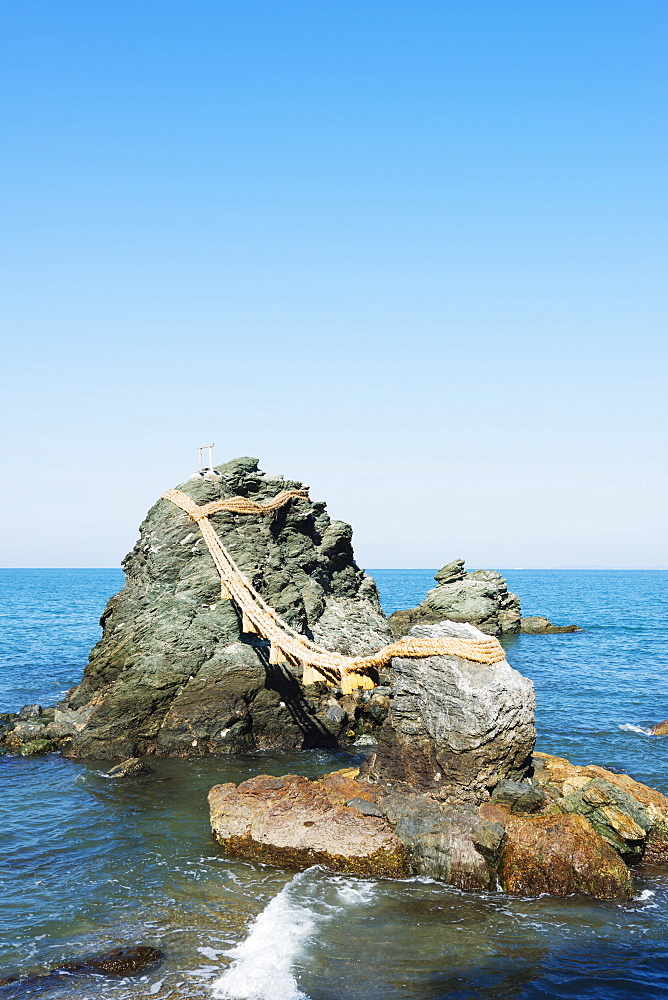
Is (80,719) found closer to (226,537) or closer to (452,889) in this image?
(226,537)

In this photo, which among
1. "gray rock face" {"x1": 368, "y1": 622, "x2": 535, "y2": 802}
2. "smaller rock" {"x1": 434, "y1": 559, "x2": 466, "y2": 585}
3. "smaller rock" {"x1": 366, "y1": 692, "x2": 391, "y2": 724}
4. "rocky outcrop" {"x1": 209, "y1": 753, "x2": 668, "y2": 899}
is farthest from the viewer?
"smaller rock" {"x1": 434, "y1": 559, "x2": 466, "y2": 585}

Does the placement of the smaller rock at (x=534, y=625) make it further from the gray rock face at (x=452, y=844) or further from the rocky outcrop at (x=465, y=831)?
the gray rock face at (x=452, y=844)

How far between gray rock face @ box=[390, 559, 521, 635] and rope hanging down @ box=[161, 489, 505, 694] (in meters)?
21.9

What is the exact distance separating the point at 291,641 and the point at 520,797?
250 inches

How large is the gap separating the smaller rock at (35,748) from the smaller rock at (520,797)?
12.3 meters

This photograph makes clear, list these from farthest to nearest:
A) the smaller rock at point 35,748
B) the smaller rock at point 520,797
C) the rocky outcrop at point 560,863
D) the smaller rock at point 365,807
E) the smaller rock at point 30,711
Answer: the smaller rock at point 30,711, the smaller rock at point 35,748, the smaller rock at point 520,797, the smaller rock at point 365,807, the rocky outcrop at point 560,863

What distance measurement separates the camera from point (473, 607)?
146ft

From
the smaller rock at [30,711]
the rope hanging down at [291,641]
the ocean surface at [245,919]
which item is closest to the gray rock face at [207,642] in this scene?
the rope hanging down at [291,641]

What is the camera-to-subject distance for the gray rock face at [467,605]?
4400 cm

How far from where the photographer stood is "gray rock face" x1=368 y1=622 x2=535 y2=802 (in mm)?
13078

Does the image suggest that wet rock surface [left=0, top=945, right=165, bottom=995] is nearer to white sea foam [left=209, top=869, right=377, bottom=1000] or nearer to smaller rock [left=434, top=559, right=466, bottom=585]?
white sea foam [left=209, top=869, right=377, bottom=1000]

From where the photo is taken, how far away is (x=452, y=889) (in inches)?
435

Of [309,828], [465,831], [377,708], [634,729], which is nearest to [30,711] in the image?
[377,708]

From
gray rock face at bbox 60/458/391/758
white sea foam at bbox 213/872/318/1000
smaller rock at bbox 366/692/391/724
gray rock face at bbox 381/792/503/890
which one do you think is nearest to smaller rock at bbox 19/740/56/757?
gray rock face at bbox 60/458/391/758
